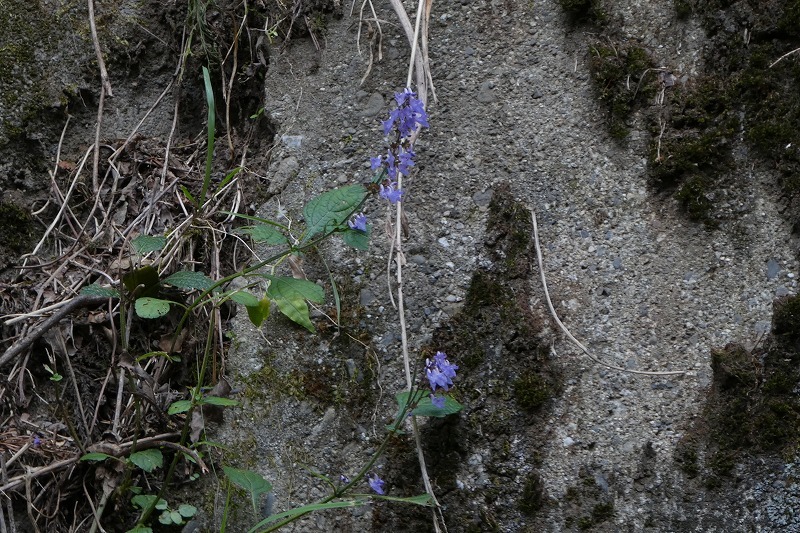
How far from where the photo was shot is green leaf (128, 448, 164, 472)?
1574mm

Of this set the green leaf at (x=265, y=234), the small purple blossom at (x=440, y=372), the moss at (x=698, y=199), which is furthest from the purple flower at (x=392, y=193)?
the moss at (x=698, y=199)

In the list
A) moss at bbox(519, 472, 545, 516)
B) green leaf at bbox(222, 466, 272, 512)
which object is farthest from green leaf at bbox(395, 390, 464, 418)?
green leaf at bbox(222, 466, 272, 512)

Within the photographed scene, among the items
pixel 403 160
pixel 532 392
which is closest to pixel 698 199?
pixel 532 392

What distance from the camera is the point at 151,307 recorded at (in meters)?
1.62

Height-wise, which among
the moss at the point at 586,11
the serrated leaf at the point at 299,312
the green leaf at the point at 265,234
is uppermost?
the moss at the point at 586,11

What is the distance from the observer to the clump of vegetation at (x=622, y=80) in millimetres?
1722

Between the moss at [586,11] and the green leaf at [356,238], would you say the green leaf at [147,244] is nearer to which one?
the green leaf at [356,238]

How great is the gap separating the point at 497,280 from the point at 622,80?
0.58m

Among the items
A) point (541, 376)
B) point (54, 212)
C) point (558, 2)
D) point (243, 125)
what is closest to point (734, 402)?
point (541, 376)

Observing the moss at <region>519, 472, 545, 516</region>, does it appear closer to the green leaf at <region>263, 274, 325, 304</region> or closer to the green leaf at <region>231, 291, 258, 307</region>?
the green leaf at <region>263, 274, 325, 304</region>

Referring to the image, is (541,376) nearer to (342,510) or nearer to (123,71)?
(342,510)

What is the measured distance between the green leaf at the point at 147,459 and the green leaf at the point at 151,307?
31cm

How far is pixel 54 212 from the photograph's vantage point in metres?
2.06

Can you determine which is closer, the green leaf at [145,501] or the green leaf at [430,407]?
the green leaf at [430,407]
